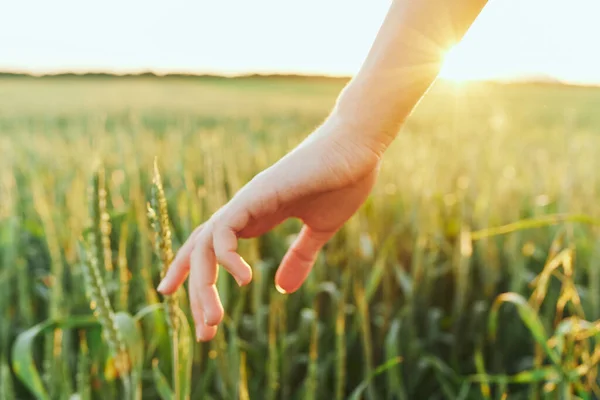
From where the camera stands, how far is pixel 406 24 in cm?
69

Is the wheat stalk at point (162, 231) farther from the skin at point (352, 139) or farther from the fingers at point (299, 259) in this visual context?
the fingers at point (299, 259)

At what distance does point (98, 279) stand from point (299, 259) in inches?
10.4

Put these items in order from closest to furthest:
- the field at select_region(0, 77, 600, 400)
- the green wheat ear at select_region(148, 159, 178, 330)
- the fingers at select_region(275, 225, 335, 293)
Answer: the green wheat ear at select_region(148, 159, 178, 330) → the fingers at select_region(275, 225, 335, 293) → the field at select_region(0, 77, 600, 400)

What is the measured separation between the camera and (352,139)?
70 centimetres

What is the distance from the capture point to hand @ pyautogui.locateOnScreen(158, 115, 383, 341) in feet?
1.97

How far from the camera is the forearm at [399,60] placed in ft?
2.28

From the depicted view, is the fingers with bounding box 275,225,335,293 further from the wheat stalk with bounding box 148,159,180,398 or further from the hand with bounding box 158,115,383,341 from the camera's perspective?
the wheat stalk with bounding box 148,159,180,398

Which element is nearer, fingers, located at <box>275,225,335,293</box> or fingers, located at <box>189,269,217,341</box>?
fingers, located at <box>189,269,217,341</box>

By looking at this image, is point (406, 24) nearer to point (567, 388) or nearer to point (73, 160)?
point (567, 388)

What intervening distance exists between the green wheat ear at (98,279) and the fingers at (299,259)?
213mm

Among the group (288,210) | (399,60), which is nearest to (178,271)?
(288,210)

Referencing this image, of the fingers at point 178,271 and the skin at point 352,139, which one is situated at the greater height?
the skin at point 352,139

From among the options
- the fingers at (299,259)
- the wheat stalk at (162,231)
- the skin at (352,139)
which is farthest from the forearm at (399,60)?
the wheat stalk at (162,231)

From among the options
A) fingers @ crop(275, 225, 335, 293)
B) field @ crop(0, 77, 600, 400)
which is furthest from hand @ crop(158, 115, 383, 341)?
field @ crop(0, 77, 600, 400)
